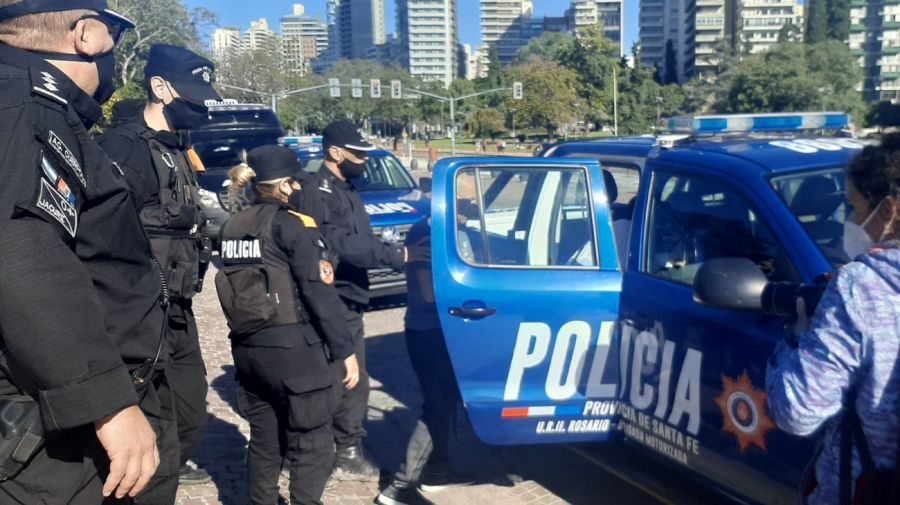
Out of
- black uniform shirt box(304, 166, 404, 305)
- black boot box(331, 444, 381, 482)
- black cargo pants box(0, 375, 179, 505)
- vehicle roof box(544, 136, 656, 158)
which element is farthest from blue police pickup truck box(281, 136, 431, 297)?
black cargo pants box(0, 375, 179, 505)

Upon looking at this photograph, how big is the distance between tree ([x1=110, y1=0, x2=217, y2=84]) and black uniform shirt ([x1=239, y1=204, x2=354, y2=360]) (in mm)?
35633

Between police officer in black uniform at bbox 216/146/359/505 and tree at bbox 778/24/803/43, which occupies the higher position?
tree at bbox 778/24/803/43

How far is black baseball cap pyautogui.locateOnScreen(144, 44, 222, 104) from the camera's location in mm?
3822

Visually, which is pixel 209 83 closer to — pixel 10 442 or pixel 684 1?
pixel 10 442

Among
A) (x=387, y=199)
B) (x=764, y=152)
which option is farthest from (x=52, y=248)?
(x=387, y=199)

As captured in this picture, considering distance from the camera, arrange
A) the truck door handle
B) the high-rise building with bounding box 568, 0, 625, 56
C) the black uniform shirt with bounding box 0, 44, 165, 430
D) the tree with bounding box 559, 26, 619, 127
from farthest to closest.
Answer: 1. the high-rise building with bounding box 568, 0, 625, 56
2. the tree with bounding box 559, 26, 619, 127
3. the truck door handle
4. the black uniform shirt with bounding box 0, 44, 165, 430

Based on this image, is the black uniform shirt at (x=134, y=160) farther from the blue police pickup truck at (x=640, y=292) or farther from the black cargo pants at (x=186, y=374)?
the blue police pickup truck at (x=640, y=292)

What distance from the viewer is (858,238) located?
2.16 meters

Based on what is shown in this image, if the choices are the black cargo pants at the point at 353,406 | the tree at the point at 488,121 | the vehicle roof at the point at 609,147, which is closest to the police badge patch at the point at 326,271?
the black cargo pants at the point at 353,406

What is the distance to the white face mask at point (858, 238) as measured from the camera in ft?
6.57

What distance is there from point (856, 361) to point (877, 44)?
303 ft

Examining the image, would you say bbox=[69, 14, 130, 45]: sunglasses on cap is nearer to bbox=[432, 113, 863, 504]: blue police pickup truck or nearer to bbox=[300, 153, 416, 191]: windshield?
bbox=[432, 113, 863, 504]: blue police pickup truck

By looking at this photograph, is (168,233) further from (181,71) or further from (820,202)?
(820,202)

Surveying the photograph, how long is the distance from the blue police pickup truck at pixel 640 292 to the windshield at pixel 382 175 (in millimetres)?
5530
